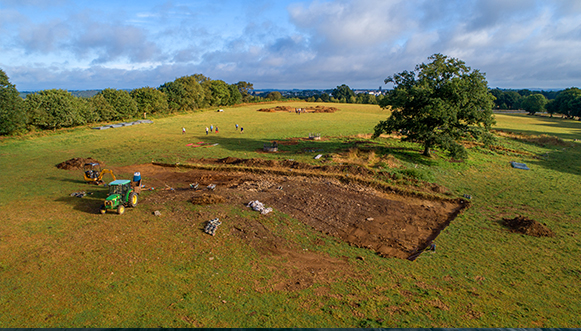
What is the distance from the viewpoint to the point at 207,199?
18.3 meters

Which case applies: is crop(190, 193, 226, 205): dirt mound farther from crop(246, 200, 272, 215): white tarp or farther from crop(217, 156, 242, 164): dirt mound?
crop(217, 156, 242, 164): dirt mound

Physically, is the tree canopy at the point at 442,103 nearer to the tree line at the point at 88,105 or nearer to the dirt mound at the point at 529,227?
the dirt mound at the point at 529,227

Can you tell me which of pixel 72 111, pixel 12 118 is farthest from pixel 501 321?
pixel 72 111

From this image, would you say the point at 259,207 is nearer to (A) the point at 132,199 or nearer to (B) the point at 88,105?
(A) the point at 132,199

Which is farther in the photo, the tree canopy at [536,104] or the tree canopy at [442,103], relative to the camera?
the tree canopy at [536,104]

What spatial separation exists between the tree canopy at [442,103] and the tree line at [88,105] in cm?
4971

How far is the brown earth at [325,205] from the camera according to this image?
15.0 m

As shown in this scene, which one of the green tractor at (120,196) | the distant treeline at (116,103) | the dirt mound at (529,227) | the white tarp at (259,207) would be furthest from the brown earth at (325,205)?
the distant treeline at (116,103)

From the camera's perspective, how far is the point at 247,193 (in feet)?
66.9

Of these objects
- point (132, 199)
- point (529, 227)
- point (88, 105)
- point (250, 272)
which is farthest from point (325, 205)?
point (88, 105)

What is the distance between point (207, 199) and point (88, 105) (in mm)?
50739

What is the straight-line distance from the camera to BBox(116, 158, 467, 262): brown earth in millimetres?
14961

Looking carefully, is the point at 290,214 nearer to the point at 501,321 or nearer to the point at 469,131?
the point at 501,321

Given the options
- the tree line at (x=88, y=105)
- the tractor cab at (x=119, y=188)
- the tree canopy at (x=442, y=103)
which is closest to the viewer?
the tractor cab at (x=119, y=188)
